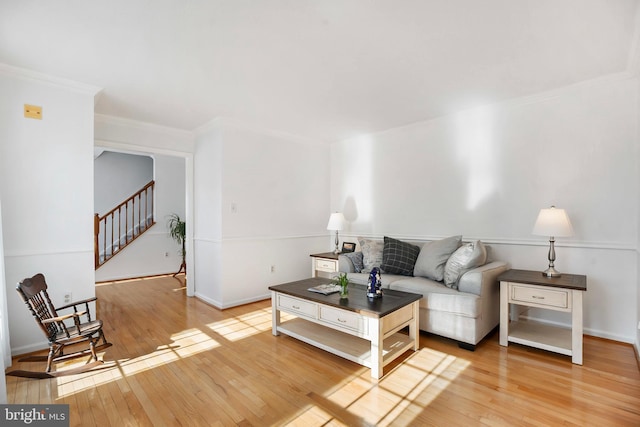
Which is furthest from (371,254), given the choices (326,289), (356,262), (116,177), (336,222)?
(116,177)

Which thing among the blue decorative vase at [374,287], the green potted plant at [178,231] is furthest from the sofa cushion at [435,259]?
the green potted plant at [178,231]

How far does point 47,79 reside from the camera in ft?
9.47

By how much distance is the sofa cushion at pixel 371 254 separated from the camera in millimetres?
3906

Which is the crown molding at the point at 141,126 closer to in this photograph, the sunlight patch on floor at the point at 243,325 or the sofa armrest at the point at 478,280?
the sunlight patch on floor at the point at 243,325

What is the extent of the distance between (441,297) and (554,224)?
1.21m

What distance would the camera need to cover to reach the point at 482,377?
2332 mm

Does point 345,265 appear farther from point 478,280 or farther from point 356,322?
point 478,280

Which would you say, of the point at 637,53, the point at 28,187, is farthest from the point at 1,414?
the point at 637,53

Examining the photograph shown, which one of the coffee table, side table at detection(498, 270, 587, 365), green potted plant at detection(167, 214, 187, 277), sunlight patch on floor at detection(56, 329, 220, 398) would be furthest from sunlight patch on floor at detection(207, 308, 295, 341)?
green potted plant at detection(167, 214, 187, 277)

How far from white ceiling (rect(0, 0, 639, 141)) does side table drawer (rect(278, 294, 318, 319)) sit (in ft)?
6.96

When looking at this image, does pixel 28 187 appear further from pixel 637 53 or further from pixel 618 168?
pixel 618 168

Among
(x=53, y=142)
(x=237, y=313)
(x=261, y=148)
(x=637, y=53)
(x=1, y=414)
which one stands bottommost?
(x=237, y=313)

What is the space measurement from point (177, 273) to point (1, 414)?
4.98 metres

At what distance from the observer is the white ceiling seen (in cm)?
198
